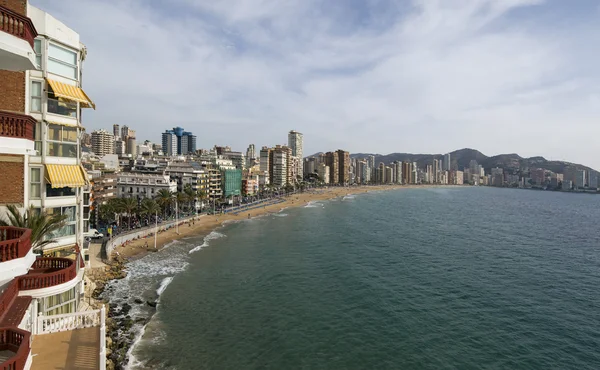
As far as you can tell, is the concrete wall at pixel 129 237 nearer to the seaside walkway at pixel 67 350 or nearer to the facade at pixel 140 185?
the facade at pixel 140 185

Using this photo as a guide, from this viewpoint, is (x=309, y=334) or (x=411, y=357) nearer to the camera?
(x=411, y=357)

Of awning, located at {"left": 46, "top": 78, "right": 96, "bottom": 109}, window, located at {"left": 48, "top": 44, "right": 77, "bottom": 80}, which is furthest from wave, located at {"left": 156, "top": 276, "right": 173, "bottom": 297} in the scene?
window, located at {"left": 48, "top": 44, "right": 77, "bottom": 80}

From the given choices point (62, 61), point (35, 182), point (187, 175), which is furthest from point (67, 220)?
point (187, 175)

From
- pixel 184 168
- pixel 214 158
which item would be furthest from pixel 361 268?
pixel 214 158

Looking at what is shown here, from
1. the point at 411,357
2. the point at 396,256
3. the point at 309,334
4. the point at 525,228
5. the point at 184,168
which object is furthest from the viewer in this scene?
the point at 184,168

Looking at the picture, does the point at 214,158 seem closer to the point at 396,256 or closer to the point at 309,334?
the point at 396,256

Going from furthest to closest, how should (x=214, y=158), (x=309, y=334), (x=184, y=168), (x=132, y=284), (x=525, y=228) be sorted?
(x=214, y=158), (x=184, y=168), (x=525, y=228), (x=132, y=284), (x=309, y=334)
